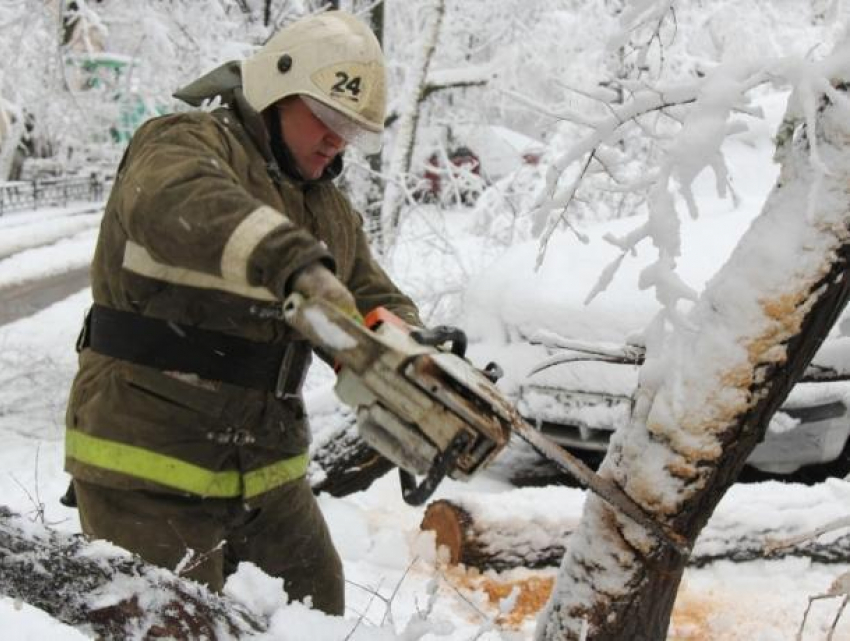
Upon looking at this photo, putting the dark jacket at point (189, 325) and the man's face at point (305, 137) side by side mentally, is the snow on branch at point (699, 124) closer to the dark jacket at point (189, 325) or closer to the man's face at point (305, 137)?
the man's face at point (305, 137)

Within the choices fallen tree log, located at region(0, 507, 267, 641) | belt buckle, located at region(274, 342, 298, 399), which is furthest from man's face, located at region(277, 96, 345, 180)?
fallen tree log, located at region(0, 507, 267, 641)

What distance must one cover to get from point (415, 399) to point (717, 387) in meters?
0.80

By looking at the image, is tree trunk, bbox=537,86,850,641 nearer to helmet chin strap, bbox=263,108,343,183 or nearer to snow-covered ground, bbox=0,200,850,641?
snow-covered ground, bbox=0,200,850,641

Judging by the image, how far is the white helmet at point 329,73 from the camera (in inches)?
93.7

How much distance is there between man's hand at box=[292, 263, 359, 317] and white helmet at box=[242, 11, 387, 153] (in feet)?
2.24

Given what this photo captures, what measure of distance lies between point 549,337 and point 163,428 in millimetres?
1074

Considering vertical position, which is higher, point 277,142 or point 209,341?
point 277,142

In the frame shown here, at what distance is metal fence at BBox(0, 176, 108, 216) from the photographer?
1909 centimetres

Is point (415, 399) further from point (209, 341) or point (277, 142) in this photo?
point (277, 142)

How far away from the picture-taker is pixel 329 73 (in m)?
2.38

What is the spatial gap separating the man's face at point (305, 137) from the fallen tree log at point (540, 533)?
7.08 ft

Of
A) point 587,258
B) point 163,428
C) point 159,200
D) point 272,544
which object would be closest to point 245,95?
point 159,200

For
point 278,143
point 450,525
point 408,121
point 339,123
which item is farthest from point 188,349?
point 408,121

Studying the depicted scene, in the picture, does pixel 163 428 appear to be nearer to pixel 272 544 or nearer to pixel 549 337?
pixel 272 544
